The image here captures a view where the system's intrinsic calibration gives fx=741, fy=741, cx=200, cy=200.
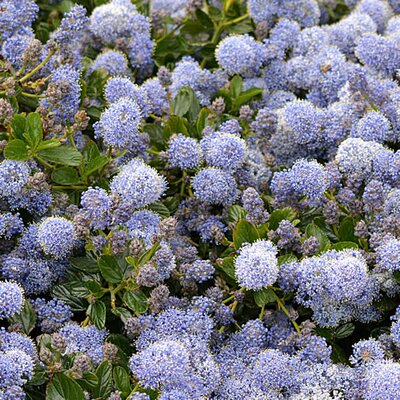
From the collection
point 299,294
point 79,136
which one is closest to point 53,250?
point 79,136

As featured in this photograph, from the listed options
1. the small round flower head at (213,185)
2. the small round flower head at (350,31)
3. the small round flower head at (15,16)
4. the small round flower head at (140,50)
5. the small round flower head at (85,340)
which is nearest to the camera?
the small round flower head at (85,340)

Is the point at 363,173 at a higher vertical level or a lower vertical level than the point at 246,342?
higher

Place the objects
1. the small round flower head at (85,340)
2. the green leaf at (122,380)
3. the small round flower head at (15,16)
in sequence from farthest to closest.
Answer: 1. the small round flower head at (15,16)
2. the small round flower head at (85,340)
3. the green leaf at (122,380)

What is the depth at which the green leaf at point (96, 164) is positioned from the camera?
267 centimetres

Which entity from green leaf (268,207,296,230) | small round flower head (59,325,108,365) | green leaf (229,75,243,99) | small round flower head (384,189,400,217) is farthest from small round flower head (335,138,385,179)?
small round flower head (59,325,108,365)

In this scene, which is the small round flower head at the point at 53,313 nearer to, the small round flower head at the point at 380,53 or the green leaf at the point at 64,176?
the green leaf at the point at 64,176

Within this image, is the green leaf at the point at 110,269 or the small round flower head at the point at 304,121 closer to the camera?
the green leaf at the point at 110,269

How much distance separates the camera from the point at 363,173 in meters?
2.77

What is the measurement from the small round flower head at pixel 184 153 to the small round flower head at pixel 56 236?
20.0 inches

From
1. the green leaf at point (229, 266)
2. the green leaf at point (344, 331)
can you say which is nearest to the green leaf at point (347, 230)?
the green leaf at point (344, 331)

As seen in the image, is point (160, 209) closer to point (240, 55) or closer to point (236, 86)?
point (236, 86)

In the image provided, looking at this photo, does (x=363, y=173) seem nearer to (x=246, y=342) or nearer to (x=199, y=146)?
(x=199, y=146)

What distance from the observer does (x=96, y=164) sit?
2686mm

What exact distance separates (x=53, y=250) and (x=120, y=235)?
0.81 ft
